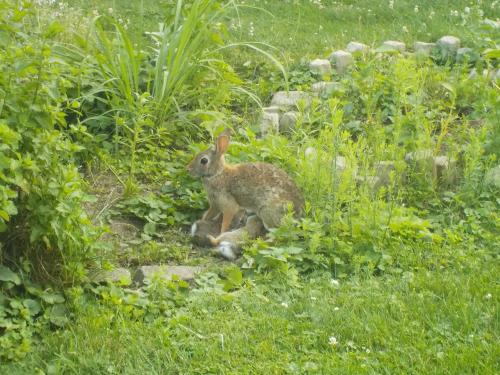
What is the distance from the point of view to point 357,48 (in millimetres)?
9398

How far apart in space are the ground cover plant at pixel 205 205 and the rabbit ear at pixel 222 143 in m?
0.46

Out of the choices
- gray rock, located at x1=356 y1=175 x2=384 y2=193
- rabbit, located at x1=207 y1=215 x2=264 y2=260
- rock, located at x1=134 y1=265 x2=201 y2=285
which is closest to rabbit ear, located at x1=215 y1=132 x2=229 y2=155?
rabbit, located at x1=207 y1=215 x2=264 y2=260

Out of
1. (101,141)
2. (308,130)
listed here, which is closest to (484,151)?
(308,130)

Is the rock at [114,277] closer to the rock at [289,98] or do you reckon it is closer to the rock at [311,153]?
the rock at [311,153]

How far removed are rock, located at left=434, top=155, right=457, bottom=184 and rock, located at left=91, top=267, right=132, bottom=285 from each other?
9.30 ft

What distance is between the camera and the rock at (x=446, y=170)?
7.01 m

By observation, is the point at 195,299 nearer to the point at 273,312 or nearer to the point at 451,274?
the point at 273,312

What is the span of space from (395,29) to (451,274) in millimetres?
5499

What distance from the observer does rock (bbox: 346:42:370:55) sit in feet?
30.3

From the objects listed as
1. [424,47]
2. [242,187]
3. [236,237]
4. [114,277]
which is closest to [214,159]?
[242,187]

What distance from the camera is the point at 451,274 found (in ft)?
18.1

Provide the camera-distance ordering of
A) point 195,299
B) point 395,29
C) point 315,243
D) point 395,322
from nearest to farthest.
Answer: point 395,322 < point 195,299 < point 315,243 < point 395,29

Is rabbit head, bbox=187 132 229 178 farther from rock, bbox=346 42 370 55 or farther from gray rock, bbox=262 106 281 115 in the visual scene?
rock, bbox=346 42 370 55

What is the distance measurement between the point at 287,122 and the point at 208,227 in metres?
1.93
